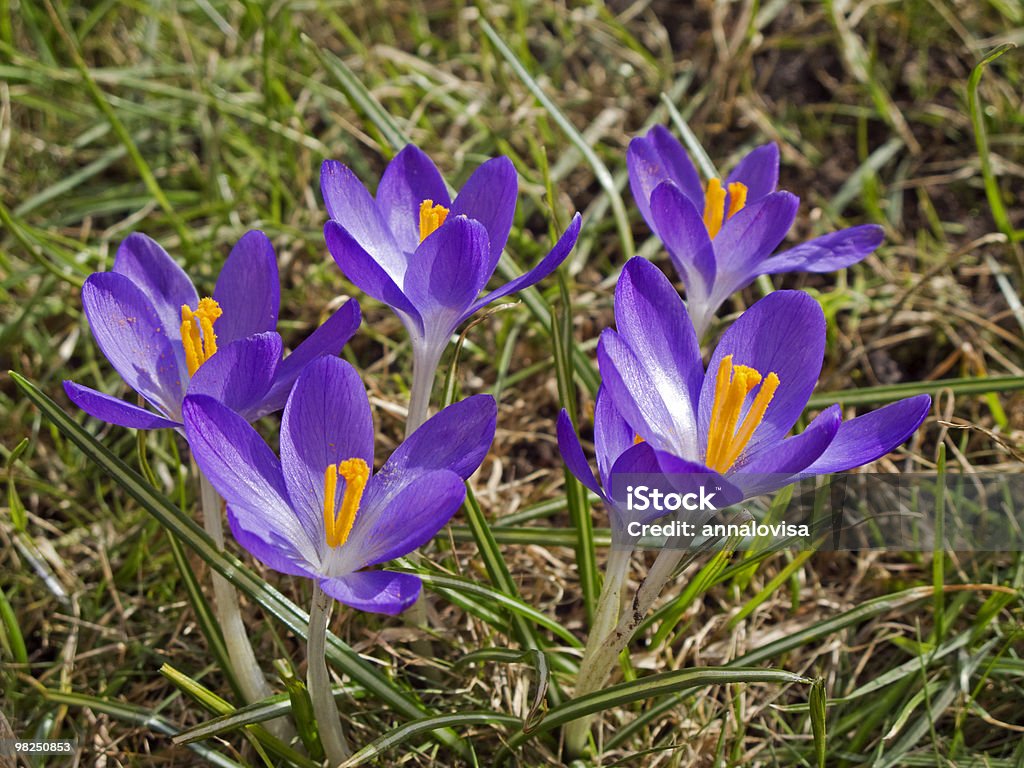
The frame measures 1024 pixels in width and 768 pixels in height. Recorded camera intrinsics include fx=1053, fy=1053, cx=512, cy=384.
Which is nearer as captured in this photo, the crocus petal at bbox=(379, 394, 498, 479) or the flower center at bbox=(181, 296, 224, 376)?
the crocus petal at bbox=(379, 394, 498, 479)

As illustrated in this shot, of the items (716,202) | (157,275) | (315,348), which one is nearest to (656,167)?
(716,202)

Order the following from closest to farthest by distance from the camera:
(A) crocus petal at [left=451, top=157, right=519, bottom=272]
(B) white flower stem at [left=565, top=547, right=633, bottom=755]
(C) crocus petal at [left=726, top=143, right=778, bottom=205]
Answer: (B) white flower stem at [left=565, top=547, right=633, bottom=755]
(A) crocus petal at [left=451, top=157, right=519, bottom=272]
(C) crocus petal at [left=726, top=143, right=778, bottom=205]

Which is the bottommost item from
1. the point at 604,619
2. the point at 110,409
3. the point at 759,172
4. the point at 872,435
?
the point at 604,619

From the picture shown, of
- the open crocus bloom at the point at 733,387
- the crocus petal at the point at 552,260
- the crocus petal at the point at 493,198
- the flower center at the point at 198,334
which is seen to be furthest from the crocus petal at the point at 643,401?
the flower center at the point at 198,334

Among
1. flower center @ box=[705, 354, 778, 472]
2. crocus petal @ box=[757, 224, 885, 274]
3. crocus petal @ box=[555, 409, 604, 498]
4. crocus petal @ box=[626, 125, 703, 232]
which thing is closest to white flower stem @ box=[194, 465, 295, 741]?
crocus petal @ box=[555, 409, 604, 498]

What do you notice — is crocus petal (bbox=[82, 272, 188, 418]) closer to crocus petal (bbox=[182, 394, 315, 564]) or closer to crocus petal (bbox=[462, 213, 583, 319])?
crocus petal (bbox=[182, 394, 315, 564])

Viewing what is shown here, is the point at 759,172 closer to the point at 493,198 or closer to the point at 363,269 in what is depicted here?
the point at 493,198
